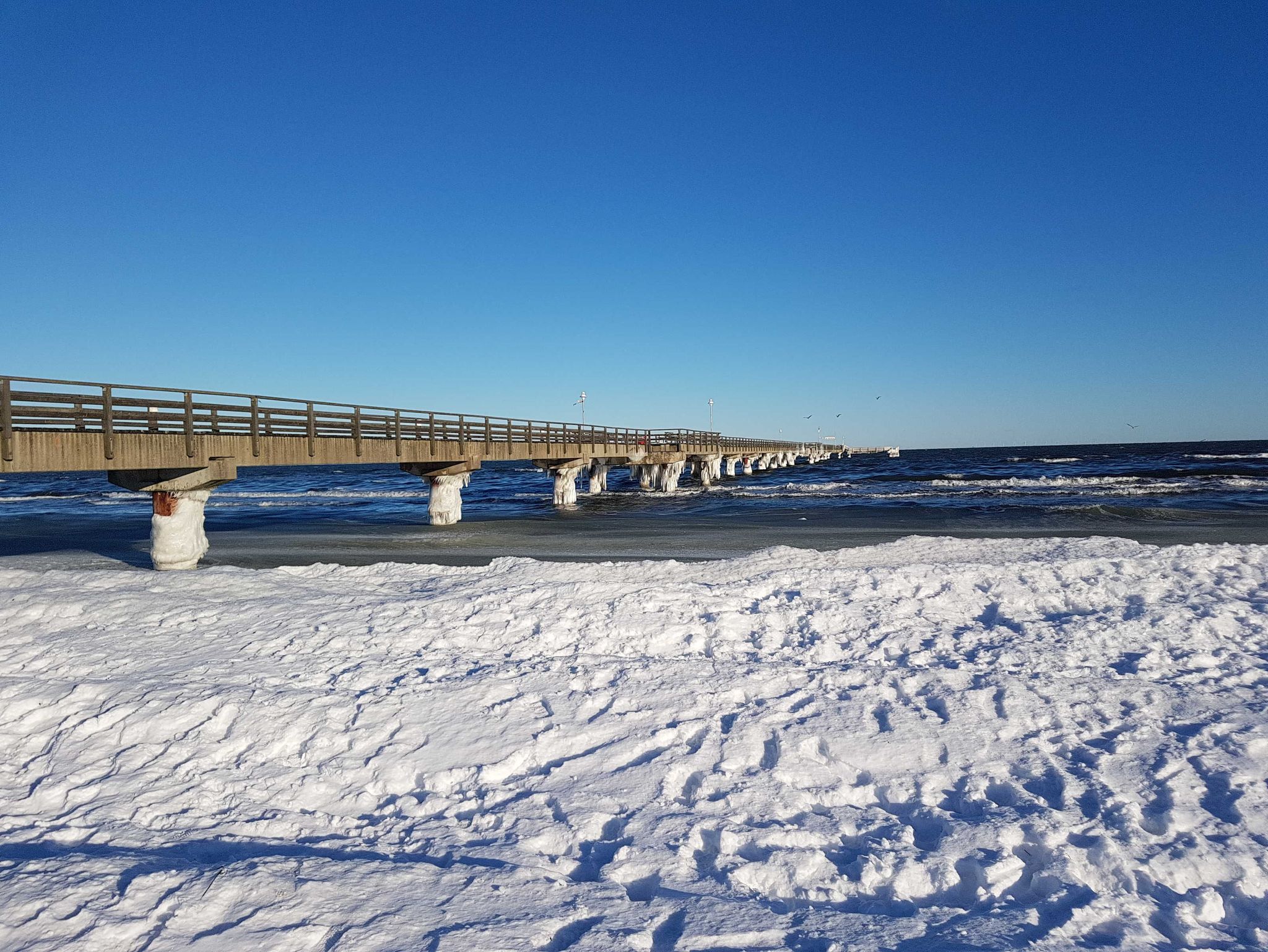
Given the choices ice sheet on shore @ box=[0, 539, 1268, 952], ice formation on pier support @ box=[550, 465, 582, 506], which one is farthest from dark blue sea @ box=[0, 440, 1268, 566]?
ice sheet on shore @ box=[0, 539, 1268, 952]

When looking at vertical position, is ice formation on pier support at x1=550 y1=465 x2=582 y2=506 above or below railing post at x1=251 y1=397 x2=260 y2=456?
below

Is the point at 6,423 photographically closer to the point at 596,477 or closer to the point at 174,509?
the point at 174,509

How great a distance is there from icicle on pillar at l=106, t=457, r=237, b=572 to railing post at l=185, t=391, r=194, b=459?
14.4 inches

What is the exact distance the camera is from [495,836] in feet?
15.7

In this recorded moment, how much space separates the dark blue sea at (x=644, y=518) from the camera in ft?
62.3

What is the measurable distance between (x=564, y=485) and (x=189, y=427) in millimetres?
23851

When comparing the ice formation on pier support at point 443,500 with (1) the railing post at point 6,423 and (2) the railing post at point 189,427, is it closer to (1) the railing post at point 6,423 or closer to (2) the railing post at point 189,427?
(2) the railing post at point 189,427

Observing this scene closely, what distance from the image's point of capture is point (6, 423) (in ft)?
40.4

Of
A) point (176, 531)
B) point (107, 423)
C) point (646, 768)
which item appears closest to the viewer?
point (646, 768)

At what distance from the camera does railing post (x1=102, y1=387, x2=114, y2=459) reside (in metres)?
13.8

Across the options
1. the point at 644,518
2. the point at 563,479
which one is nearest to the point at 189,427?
the point at 644,518

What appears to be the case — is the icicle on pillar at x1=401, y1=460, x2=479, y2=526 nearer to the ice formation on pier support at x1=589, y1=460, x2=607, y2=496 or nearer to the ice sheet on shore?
the ice sheet on shore

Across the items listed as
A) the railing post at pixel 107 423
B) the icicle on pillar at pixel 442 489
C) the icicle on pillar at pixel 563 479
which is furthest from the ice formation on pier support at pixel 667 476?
the railing post at pixel 107 423

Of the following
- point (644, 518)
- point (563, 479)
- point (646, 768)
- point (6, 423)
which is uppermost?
point (6, 423)
